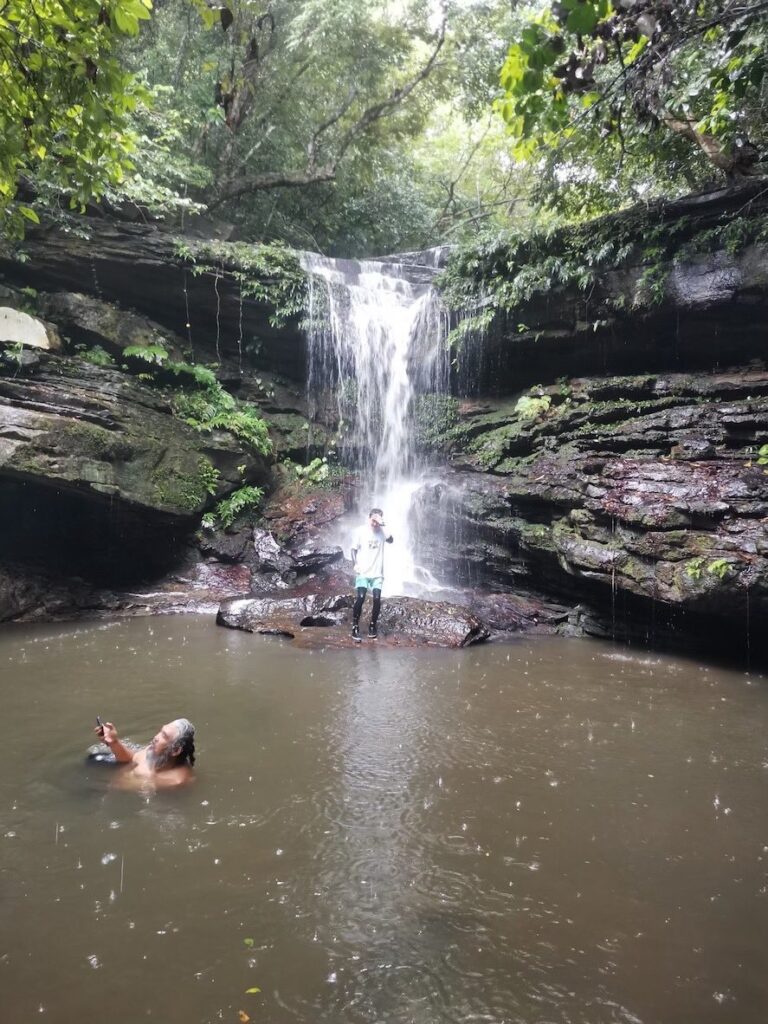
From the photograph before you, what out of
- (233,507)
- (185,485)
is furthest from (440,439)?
(185,485)

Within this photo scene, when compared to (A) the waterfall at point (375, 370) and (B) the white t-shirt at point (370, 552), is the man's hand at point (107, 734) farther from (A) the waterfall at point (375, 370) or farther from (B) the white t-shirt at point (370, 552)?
(A) the waterfall at point (375, 370)

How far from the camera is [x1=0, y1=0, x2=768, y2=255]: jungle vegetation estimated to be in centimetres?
353

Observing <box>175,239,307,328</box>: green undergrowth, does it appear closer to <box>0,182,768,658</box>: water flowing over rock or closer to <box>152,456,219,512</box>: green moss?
<box>0,182,768,658</box>: water flowing over rock

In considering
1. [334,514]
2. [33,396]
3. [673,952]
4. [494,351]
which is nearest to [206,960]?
[673,952]

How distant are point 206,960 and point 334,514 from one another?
1059cm

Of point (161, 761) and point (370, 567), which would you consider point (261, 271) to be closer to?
point (370, 567)

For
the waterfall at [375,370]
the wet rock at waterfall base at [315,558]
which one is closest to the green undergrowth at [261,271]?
Result: the waterfall at [375,370]

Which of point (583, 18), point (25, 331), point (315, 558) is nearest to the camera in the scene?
point (583, 18)

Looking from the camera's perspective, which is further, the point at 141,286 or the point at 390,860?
the point at 141,286

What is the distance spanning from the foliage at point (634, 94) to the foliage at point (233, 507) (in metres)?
7.82

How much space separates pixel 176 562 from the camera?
11523mm

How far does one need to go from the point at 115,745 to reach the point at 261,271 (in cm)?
1149

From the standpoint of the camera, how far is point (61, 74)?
3607 mm

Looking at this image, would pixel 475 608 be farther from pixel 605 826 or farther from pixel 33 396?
pixel 33 396
